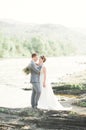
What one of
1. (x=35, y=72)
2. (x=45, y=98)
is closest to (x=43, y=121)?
(x=35, y=72)

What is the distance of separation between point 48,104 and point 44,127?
15.5 feet

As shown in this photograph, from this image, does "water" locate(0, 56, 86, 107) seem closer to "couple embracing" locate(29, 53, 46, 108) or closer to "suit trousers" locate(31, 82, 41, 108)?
"suit trousers" locate(31, 82, 41, 108)

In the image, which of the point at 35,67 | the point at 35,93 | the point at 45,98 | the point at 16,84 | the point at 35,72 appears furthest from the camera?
the point at 16,84

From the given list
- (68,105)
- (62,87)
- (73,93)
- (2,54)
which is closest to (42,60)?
(68,105)

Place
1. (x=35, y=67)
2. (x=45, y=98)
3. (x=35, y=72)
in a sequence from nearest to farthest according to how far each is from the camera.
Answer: (x=35, y=67) → (x=35, y=72) → (x=45, y=98)

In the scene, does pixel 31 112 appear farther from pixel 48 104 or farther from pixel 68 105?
pixel 68 105

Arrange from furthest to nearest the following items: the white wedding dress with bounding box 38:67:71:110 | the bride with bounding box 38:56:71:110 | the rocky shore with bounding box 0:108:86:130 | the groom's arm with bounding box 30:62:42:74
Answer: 1. the white wedding dress with bounding box 38:67:71:110
2. the bride with bounding box 38:56:71:110
3. the groom's arm with bounding box 30:62:42:74
4. the rocky shore with bounding box 0:108:86:130

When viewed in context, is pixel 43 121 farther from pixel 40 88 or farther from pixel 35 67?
pixel 35 67

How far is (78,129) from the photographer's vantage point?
55.5ft

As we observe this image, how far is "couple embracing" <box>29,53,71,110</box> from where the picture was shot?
2148cm

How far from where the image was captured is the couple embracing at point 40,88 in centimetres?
2148

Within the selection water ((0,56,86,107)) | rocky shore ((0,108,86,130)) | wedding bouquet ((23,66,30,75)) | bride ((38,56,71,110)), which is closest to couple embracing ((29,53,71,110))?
bride ((38,56,71,110))

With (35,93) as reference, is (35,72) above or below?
above

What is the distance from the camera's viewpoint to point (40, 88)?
71.1 feet
